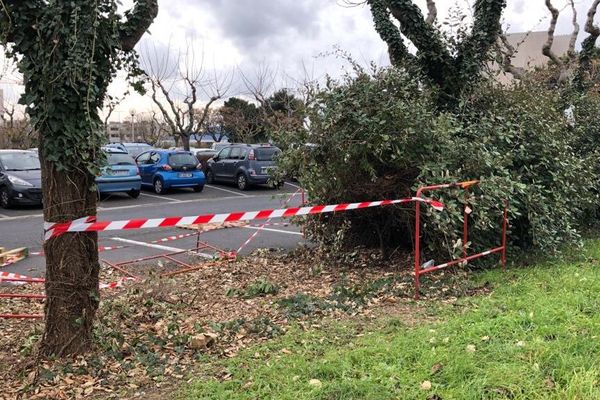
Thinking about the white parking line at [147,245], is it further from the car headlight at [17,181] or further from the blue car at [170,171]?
the blue car at [170,171]

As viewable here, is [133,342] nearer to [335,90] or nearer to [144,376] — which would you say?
[144,376]

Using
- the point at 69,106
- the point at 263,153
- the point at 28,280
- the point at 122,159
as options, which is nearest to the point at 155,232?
the point at 28,280

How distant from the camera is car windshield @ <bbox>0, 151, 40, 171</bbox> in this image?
14805 mm

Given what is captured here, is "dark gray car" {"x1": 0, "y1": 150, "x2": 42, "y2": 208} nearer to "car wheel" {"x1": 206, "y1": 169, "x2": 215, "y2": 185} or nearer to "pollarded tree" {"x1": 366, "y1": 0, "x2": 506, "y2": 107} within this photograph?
"car wheel" {"x1": 206, "y1": 169, "x2": 215, "y2": 185}

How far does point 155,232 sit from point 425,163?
6166 millimetres

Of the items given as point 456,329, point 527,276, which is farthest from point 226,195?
point 456,329

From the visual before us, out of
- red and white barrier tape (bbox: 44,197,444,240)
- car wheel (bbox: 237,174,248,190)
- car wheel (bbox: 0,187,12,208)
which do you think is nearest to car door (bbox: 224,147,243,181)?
car wheel (bbox: 237,174,248,190)

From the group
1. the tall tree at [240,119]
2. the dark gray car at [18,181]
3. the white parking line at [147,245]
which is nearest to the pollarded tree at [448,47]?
the white parking line at [147,245]

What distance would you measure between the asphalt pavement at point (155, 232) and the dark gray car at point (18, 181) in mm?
345

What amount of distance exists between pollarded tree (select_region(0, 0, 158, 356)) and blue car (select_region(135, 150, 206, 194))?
14.6 m

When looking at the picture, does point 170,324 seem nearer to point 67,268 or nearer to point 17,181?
point 67,268

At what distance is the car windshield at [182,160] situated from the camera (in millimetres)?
19109

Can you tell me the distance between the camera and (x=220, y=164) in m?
21.5

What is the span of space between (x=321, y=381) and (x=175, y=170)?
52.9 ft
